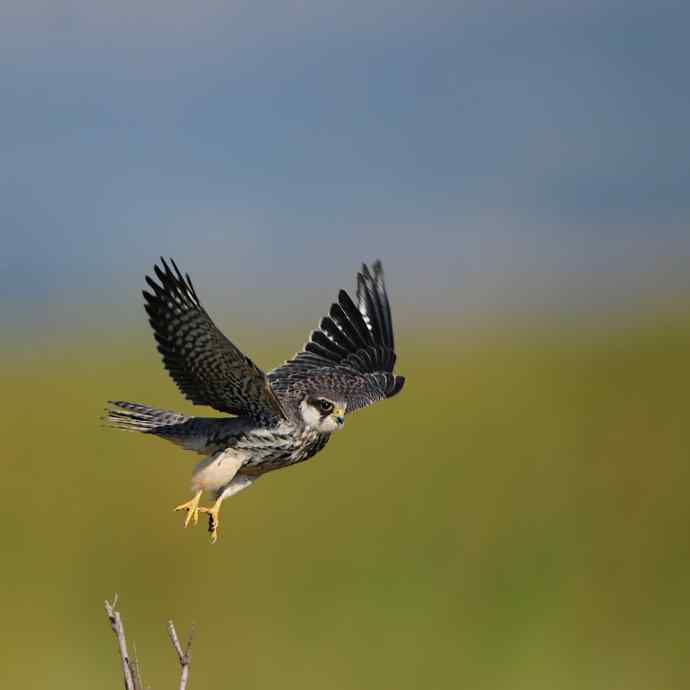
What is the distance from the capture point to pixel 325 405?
25.4ft

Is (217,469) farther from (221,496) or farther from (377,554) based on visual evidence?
(377,554)

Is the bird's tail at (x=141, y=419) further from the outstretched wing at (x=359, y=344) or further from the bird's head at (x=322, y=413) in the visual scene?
the outstretched wing at (x=359, y=344)

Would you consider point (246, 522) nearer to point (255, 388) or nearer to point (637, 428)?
point (637, 428)

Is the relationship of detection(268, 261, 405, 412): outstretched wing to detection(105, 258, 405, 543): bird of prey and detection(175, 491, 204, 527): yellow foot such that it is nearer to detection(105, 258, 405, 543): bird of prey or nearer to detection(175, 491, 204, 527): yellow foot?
detection(105, 258, 405, 543): bird of prey

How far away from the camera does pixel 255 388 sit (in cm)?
724

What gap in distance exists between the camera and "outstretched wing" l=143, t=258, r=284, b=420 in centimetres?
706

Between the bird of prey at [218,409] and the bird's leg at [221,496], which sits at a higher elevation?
the bird of prey at [218,409]

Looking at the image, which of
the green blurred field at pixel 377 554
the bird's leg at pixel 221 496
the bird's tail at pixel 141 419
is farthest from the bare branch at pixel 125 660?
the green blurred field at pixel 377 554

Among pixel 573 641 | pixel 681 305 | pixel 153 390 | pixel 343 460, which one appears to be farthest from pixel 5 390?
pixel 681 305

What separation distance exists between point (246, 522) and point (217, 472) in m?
17.8

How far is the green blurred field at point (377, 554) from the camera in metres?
21.3

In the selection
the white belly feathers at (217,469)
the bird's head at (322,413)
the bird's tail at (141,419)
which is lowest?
the white belly feathers at (217,469)

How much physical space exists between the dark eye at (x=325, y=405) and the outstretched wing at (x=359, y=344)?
1446 millimetres

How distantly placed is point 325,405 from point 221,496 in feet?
2.48
